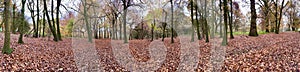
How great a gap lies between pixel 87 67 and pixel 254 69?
18.5ft

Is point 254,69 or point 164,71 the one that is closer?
point 254,69

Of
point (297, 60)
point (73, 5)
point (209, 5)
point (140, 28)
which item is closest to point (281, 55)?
point (297, 60)

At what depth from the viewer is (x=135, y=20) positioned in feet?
142

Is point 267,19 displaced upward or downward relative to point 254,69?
upward

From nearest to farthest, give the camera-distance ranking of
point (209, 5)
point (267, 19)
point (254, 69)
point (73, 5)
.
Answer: point (254, 69)
point (209, 5)
point (73, 5)
point (267, 19)

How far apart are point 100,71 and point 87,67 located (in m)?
0.87

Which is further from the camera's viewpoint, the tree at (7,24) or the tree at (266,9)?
the tree at (266,9)

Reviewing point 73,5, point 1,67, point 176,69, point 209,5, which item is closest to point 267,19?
point 209,5

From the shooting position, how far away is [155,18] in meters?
37.6

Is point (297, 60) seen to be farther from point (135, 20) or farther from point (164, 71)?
point (135, 20)

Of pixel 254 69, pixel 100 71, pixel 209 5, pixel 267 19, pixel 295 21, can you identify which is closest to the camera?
pixel 254 69

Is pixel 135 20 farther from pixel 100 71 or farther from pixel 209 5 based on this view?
pixel 100 71

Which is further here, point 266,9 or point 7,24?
point 266,9

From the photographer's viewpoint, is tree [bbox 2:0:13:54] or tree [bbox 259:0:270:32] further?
tree [bbox 259:0:270:32]
